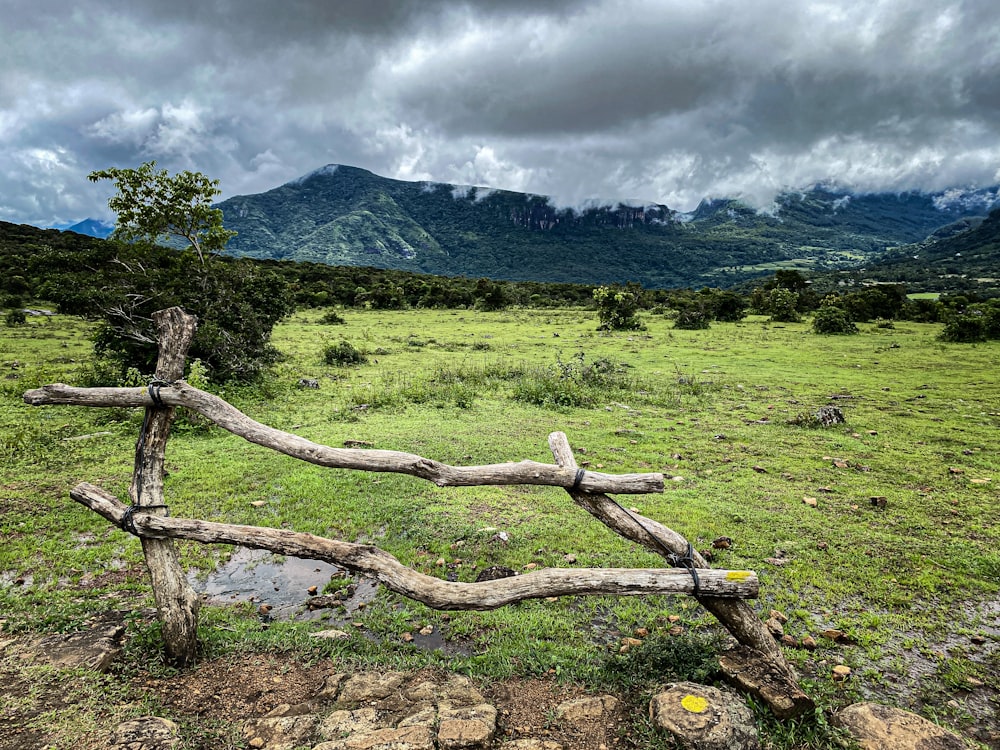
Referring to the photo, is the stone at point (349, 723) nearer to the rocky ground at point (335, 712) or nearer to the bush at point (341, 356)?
the rocky ground at point (335, 712)

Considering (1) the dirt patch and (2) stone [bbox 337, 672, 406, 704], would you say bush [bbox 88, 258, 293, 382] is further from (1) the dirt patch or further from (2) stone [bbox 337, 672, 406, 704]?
(2) stone [bbox 337, 672, 406, 704]

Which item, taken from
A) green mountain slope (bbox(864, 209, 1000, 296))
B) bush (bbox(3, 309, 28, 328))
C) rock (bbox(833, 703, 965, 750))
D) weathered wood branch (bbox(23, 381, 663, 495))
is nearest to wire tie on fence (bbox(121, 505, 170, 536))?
weathered wood branch (bbox(23, 381, 663, 495))

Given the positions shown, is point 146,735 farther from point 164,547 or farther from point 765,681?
point 765,681

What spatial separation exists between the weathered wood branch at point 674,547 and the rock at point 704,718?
0.55m

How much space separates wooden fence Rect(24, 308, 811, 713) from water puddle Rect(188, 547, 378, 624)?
116 cm

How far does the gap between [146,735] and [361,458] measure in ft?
7.35

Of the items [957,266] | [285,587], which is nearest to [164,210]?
[285,587]

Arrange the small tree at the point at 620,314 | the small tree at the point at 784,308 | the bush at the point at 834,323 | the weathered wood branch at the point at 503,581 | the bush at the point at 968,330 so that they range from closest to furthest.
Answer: the weathered wood branch at the point at 503,581 < the bush at the point at 968,330 < the bush at the point at 834,323 < the small tree at the point at 620,314 < the small tree at the point at 784,308

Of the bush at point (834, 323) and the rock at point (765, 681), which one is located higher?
the bush at point (834, 323)

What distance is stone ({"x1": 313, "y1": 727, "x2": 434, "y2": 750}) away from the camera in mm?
3039

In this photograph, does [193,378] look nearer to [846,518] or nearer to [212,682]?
[212,682]

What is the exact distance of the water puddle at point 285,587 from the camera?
5145mm

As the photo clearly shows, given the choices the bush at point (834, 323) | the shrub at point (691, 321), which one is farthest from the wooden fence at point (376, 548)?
the bush at point (834, 323)

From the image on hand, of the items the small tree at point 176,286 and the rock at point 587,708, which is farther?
the small tree at point 176,286
